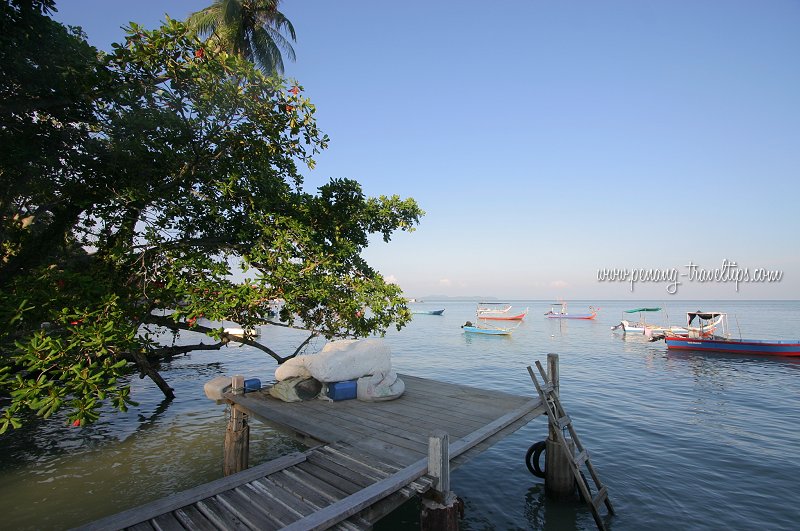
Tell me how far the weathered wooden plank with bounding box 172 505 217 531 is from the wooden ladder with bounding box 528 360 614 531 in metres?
7.25

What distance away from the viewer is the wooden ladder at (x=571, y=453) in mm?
9070

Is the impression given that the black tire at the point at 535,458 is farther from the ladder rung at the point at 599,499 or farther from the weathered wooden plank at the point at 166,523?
the weathered wooden plank at the point at 166,523

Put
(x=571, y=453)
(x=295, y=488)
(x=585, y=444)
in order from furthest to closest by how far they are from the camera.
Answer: (x=585, y=444)
(x=571, y=453)
(x=295, y=488)

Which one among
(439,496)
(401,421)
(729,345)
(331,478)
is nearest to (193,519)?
(331,478)

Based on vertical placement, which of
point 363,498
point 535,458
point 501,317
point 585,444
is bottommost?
point 585,444

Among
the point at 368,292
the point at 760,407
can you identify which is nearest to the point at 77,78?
the point at 368,292

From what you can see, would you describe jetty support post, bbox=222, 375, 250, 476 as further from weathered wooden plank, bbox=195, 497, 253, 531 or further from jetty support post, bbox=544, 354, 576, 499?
jetty support post, bbox=544, 354, 576, 499

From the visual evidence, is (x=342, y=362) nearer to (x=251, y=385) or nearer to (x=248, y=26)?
(x=251, y=385)

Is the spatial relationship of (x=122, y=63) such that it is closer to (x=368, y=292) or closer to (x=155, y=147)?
(x=155, y=147)

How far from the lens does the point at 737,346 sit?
121 feet

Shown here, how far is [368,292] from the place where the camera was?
361 inches

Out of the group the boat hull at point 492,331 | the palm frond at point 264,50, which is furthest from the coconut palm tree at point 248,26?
the boat hull at point 492,331

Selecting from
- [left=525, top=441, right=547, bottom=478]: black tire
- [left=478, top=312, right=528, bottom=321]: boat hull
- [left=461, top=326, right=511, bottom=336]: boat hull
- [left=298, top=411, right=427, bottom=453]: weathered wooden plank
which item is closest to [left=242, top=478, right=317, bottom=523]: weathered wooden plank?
[left=298, top=411, right=427, bottom=453]: weathered wooden plank

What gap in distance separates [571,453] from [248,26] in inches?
1101
